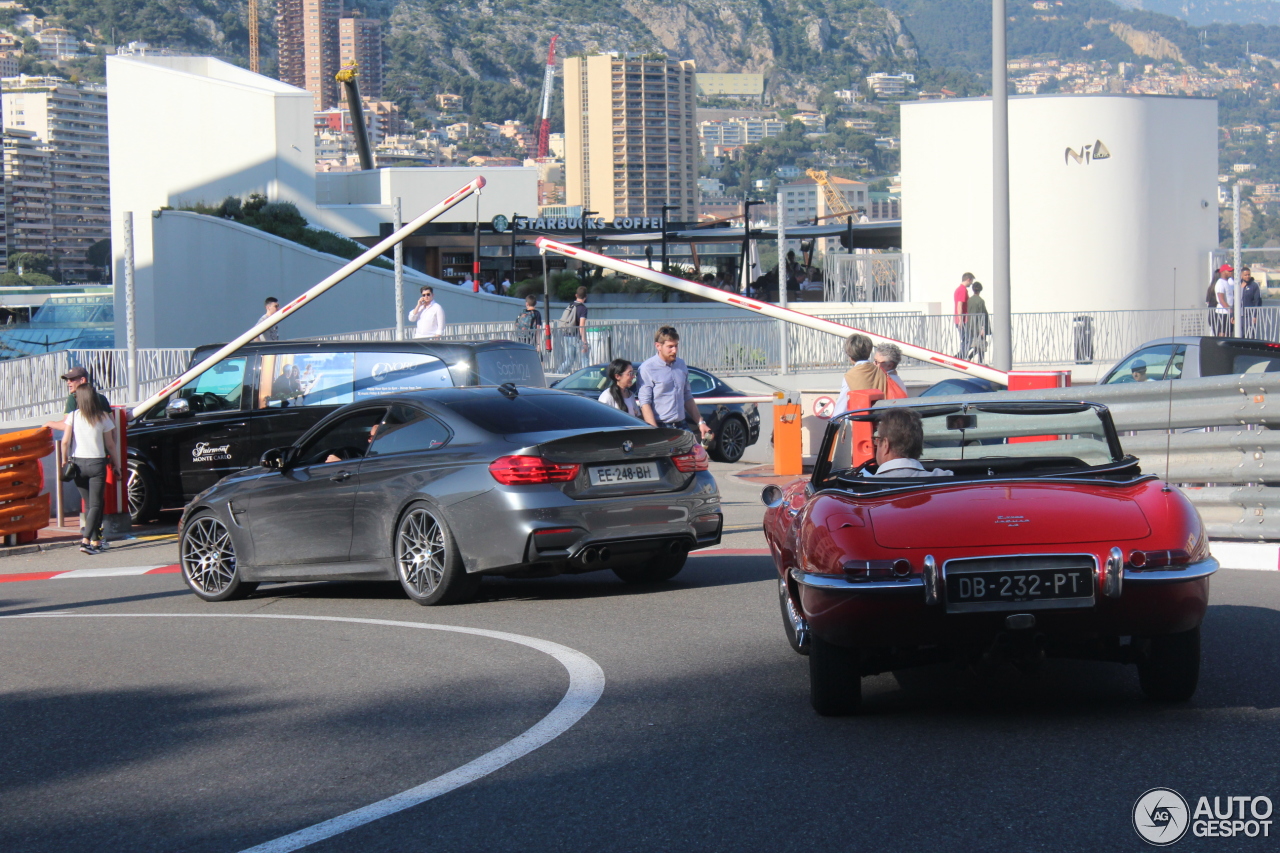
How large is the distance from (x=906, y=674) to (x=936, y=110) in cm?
3358

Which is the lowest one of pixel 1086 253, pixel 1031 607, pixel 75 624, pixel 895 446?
pixel 75 624

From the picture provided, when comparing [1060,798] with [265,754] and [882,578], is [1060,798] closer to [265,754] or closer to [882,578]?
[882,578]

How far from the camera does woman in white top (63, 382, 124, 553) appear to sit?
1340 cm

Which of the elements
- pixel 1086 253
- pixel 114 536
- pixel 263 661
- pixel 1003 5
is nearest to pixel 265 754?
pixel 263 661

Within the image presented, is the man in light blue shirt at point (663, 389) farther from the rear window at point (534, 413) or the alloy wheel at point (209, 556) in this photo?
the alloy wheel at point (209, 556)

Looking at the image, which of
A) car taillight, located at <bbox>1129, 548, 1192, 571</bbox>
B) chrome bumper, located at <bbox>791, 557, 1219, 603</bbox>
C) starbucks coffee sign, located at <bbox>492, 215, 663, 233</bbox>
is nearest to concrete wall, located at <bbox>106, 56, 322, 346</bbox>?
starbucks coffee sign, located at <bbox>492, 215, 663, 233</bbox>

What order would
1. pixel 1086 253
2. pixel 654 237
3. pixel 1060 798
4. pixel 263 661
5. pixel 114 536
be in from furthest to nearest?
pixel 654 237
pixel 1086 253
pixel 114 536
pixel 263 661
pixel 1060 798

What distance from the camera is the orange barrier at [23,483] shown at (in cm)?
1405

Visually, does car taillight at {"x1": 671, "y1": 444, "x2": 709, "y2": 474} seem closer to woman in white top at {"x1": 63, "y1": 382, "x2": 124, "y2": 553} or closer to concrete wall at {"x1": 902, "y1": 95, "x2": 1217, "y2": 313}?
woman in white top at {"x1": 63, "y1": 382, "x2": 124, "y2": 553}

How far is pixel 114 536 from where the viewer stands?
1415 cm

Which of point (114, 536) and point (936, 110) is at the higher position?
point (936, 110)

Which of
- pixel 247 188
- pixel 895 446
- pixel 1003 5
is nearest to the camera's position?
pixel 895 446

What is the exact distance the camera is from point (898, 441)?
20.6 ft

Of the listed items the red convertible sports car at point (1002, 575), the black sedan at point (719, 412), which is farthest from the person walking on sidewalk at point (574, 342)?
the red convertible sports car at point (1002, 575)
